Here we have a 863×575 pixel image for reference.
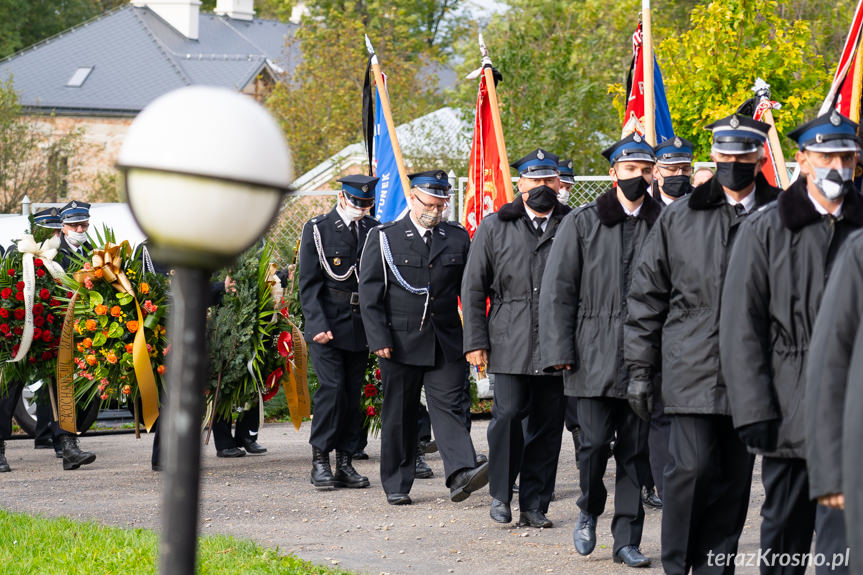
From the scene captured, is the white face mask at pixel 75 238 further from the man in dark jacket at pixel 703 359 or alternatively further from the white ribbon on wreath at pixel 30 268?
the man in dark jacket at pixel 703 359

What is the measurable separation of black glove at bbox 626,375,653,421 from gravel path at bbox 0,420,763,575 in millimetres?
913

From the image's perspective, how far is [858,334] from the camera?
360 centimetres

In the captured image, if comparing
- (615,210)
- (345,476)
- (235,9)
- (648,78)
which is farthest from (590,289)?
(235,9)

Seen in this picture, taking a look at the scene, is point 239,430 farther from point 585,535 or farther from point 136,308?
point 585,535

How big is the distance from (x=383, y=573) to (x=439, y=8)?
148 feet

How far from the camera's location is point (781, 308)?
17.3ft

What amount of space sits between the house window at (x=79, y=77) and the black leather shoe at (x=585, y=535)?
153ft

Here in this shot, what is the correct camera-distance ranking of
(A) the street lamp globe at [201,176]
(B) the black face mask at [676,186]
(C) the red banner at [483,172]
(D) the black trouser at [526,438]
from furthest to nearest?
(C) the red banner at [483,172] → (B) the black face mask at [676,186] → (D) the black trouser at [526,438] → (A) the street lamp globe at [201,176]

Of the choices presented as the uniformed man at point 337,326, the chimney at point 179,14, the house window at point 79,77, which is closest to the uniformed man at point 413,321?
the uniformed man at point 337,326

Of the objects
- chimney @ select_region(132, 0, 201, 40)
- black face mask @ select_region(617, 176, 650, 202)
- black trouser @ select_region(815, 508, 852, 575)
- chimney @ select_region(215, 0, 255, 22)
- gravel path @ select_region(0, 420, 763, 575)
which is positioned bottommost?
gravel path @ select_region(0, 420, 763, 575)

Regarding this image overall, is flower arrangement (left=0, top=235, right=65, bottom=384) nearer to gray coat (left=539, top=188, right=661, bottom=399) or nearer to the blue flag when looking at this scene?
the blue flag

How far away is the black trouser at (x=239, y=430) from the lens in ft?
35.0

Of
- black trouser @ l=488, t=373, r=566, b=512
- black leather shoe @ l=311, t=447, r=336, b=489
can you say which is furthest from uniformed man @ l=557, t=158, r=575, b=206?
black leather shoe @ l=311, t=447, r=336, b=489

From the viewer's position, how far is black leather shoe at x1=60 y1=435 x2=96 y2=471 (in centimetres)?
1008
